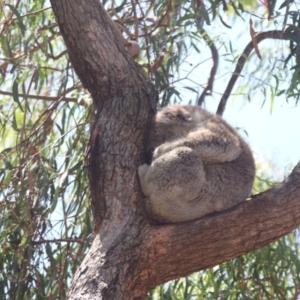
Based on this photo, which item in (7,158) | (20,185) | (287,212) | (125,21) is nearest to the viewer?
(287,212)

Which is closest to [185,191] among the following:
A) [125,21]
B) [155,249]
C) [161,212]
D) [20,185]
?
[161,212]

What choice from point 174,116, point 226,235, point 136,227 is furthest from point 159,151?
point 226,235

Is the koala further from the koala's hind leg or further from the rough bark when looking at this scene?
the rough bark

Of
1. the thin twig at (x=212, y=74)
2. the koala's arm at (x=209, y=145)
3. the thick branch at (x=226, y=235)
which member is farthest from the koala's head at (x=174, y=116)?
the thin twig at (x=212, y=74)

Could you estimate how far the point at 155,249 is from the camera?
375 centimetres

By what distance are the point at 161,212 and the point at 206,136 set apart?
518 mm

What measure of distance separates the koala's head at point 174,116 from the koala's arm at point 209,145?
0.34ft

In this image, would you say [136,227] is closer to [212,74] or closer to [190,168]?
[190,168]

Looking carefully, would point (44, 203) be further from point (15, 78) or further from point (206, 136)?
point (206, 136)

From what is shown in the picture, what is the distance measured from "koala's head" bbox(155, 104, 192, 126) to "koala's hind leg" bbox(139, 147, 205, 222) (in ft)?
0.80

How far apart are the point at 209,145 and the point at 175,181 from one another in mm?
276

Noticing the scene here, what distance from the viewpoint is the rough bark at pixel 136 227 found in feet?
12.0

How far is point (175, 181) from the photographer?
13.5 feet

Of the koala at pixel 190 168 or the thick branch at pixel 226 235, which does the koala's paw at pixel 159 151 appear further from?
the thick branch at pixel 226 235
